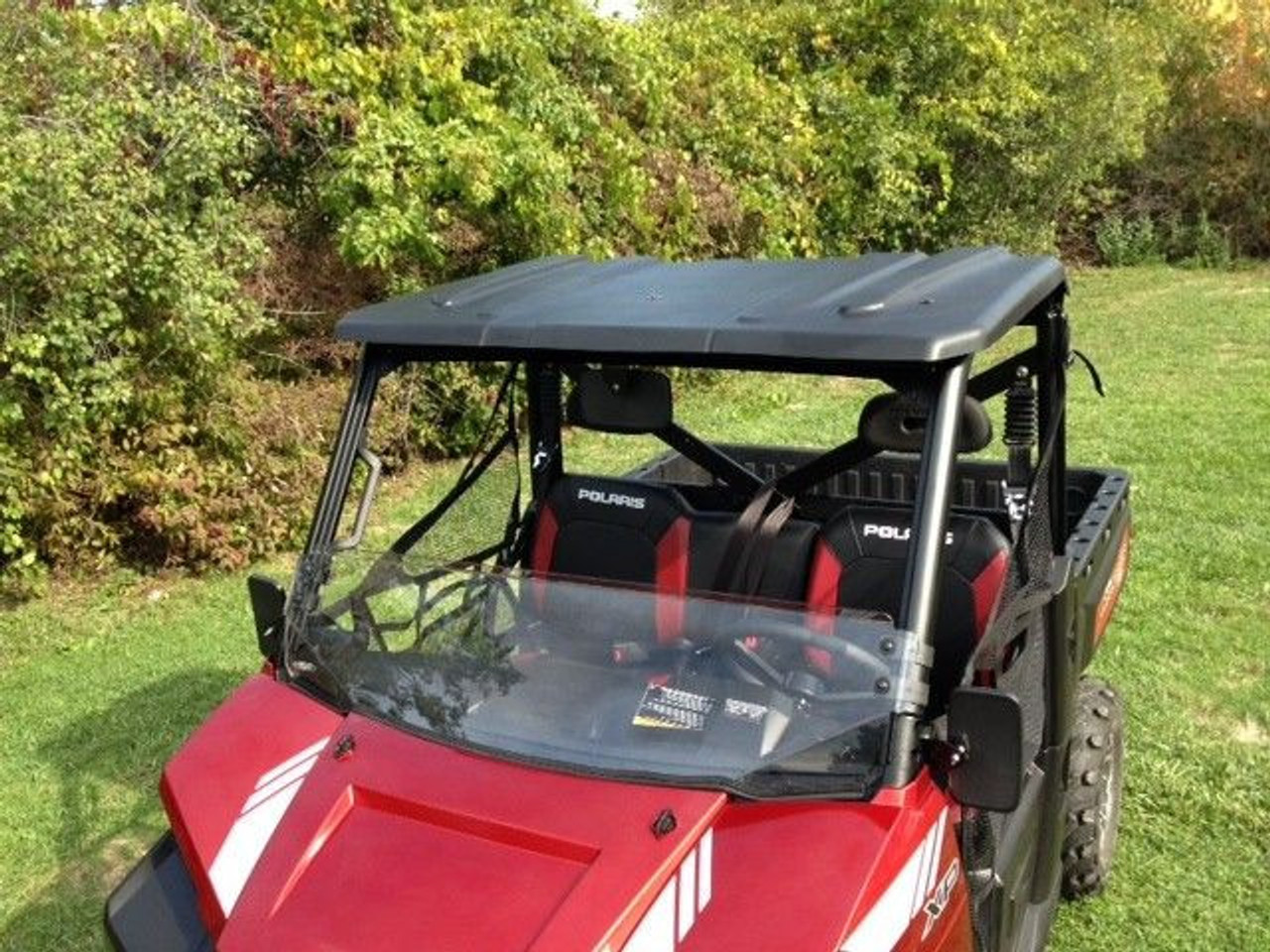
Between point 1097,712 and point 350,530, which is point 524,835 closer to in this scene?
point 350,530

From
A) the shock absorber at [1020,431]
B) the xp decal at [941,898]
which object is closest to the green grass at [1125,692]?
the shock absorber at [1020,431]

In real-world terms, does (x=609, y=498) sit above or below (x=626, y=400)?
below

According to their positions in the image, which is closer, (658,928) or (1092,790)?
(658,928)

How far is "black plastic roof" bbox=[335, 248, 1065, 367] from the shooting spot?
2.06 m

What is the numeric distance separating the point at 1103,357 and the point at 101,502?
7425 millimetres

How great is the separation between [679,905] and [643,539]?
134 cm

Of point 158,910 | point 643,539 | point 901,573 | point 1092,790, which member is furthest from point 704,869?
point 1092,790

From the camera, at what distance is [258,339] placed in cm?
677

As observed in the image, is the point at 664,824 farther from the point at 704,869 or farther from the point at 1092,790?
the point at 1092,790

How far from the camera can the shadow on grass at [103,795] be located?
339cm

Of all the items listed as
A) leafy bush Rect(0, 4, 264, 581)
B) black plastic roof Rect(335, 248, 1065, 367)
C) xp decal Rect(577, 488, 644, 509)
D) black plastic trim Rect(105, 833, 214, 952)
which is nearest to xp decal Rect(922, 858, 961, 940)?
black plastic roof Rect(335, 248, 1065, 367)

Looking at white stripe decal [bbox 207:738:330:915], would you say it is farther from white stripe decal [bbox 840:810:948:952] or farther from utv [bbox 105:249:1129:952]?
white stripe decal [bbox 840:810:948:952]

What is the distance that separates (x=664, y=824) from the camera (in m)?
1.82

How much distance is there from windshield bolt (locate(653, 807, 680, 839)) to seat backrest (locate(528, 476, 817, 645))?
0.93 metres
